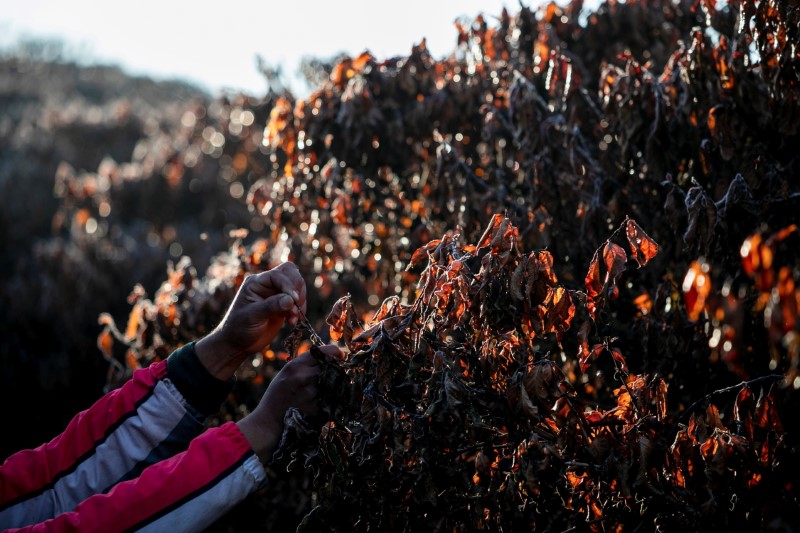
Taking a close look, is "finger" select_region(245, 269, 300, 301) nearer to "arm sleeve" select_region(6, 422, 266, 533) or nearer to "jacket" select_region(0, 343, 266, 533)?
"jacket" select_region(0, 343, 266, 533)

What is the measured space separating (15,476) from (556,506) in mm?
1721

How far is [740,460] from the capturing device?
1.90 meters

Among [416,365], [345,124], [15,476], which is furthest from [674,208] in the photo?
[15,476]

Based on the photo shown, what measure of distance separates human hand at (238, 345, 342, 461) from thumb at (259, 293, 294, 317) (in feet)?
0.67

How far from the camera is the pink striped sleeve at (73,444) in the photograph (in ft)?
7.08

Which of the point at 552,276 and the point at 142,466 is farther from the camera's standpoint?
the point at 142,466


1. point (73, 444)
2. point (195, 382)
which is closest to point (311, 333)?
point (195, 382)

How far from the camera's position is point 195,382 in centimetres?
239

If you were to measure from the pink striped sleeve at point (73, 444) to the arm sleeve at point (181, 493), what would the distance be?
396mm

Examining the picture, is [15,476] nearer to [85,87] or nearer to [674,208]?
[674,208]

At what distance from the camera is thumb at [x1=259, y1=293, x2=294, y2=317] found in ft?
7.35

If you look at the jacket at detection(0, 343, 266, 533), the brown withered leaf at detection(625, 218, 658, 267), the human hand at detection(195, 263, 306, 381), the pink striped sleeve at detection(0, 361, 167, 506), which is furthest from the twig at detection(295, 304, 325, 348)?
the brown withered leaf at detection(625, 218, 658, 267)

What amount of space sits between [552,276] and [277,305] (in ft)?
2.88

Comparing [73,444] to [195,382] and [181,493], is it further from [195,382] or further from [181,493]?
[181,493]
